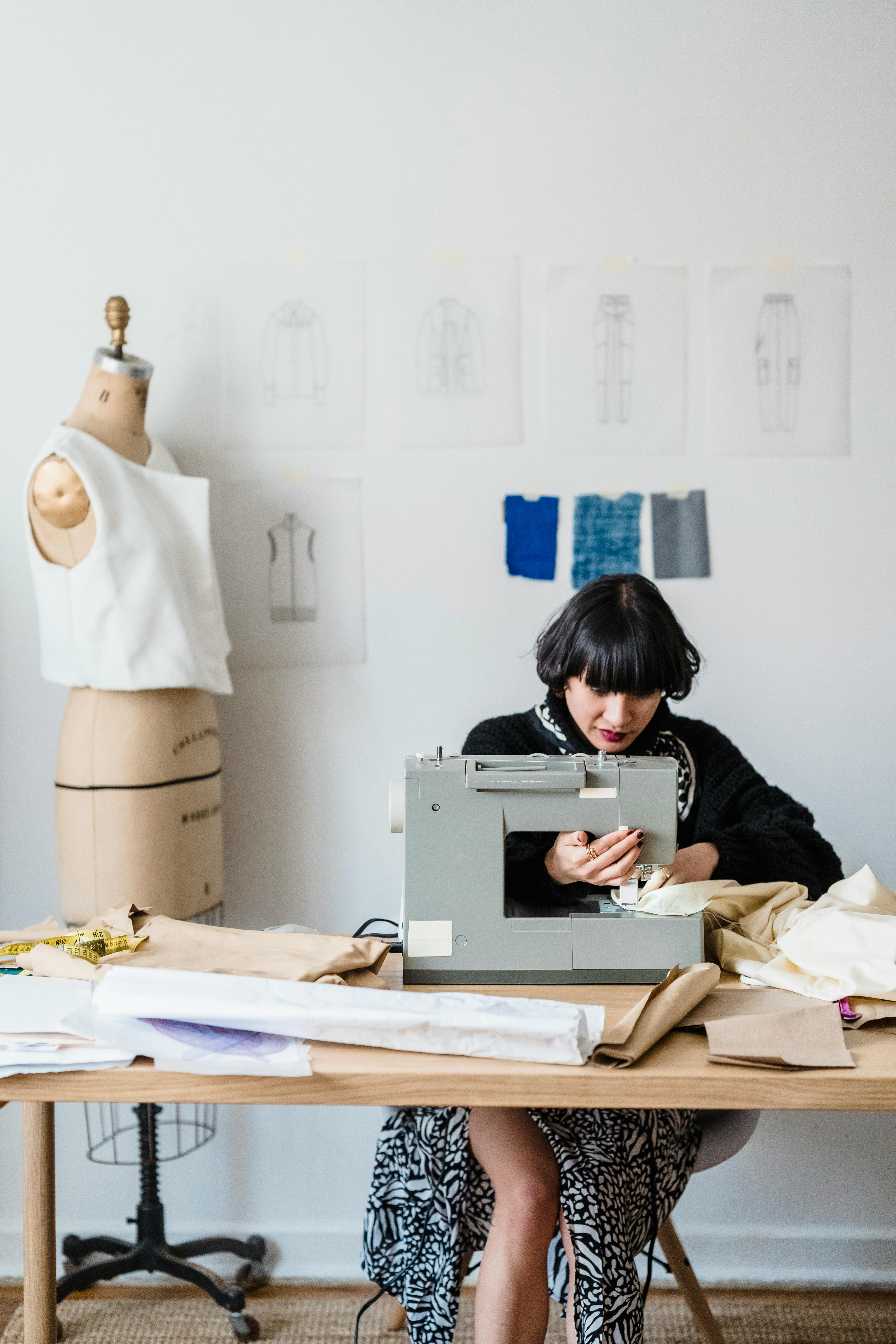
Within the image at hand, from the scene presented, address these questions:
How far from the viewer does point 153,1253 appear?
2.02 metres

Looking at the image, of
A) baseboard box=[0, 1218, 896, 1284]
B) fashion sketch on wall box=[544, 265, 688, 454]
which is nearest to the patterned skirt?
baseboard box=[0, 1218, 896, 1284]

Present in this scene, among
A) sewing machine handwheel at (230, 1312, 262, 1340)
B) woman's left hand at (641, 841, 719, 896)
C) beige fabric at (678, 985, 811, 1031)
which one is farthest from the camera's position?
sewing machine handwheel at (230, 1312, 262, 1340)

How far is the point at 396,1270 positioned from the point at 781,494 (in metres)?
1.50

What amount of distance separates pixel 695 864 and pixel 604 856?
0.29 meters

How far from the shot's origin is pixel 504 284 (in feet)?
6.92

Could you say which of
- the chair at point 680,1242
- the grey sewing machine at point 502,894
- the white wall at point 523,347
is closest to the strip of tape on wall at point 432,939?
the grey sewing machine at point 502,894

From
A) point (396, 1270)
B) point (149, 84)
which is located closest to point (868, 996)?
point (396, 1270)

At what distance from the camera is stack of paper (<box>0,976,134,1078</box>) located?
39.5 inches

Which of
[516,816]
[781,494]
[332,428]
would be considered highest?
[332,428]

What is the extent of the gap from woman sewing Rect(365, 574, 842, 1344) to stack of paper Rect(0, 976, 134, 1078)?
527 mm

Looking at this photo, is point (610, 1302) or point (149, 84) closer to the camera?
point (610, 1302)

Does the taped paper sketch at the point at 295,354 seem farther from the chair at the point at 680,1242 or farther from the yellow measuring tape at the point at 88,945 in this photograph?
the chair at the point at 680,1242

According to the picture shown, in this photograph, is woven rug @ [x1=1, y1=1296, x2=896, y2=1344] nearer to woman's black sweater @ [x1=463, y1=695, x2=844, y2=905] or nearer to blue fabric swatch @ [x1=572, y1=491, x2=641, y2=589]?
woman's black sweater @ [x1=463, y1=695, x2=844, y2=905]

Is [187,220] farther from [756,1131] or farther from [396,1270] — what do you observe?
[756,1131]
